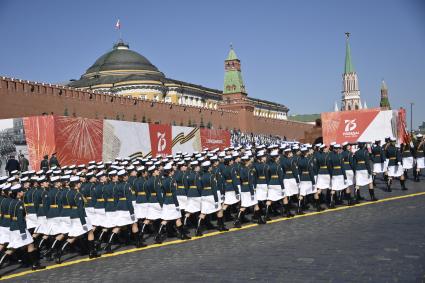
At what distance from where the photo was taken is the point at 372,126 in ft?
99.0

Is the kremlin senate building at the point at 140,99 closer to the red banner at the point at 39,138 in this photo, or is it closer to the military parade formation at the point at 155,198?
the red banner at the point at 39,138

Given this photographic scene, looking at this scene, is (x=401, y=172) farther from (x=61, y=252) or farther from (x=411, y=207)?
(x=61, y=252)

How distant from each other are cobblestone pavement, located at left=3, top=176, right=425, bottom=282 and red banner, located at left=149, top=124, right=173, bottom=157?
52.9ft

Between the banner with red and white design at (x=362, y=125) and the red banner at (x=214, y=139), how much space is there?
721 centimetres

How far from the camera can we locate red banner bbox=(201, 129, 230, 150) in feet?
109

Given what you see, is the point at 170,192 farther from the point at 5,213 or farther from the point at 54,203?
the point at 5,213

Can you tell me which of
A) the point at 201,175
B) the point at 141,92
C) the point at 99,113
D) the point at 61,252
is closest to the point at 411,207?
the point at 201,175

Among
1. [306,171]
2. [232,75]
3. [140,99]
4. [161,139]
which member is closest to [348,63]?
[232,75]

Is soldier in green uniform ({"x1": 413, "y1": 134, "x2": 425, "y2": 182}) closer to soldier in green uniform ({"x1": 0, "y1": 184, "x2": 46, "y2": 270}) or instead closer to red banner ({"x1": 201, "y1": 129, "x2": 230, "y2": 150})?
soldier in green uniform ({"x1": 0, "y1": 184, "x2": 46, "y2": 270})

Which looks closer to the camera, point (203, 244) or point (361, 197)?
point (203, 244)

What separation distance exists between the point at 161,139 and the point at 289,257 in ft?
65.5

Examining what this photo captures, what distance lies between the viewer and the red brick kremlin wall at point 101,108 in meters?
27.8

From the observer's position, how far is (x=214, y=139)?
3475 cm

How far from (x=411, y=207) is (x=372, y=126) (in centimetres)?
1889
